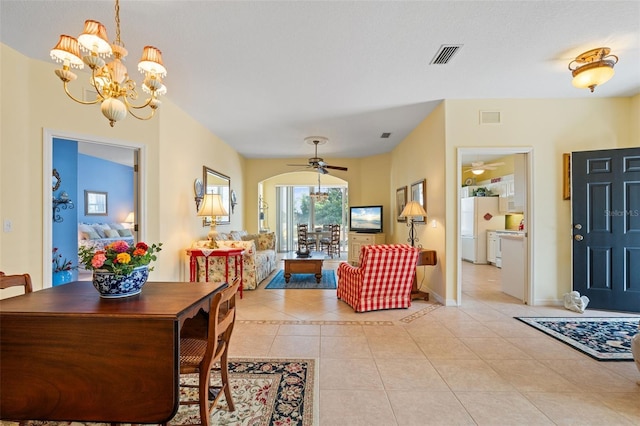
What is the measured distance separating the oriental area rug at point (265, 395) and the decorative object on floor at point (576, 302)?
3382mm

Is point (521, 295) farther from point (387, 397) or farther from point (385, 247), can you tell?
point (387, 397)

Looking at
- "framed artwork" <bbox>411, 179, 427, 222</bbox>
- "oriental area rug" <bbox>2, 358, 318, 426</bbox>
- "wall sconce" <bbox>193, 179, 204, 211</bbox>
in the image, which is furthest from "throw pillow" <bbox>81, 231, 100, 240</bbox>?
"framed artwork" <bbox>411, 179, 427, 222</bbox>

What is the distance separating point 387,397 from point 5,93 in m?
4.04

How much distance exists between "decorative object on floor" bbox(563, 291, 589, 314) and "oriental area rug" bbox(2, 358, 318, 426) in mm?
3382

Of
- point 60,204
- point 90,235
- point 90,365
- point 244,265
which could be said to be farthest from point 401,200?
point 90,235

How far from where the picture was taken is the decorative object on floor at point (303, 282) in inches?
189

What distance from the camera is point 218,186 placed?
5.52 m

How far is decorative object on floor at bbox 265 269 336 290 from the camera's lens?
15.7 feet

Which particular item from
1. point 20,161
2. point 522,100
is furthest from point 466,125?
point 20,161

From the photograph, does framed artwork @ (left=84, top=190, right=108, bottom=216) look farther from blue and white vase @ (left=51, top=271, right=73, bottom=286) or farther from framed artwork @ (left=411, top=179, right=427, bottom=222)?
framed artwork @ (left=411, top=179, right=427, bottom=222)

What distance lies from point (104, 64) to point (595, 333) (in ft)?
15.3

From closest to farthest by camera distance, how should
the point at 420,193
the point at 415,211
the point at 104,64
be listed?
1. the point at 104,64
2. the point at 415,211
3. the point at 420,193

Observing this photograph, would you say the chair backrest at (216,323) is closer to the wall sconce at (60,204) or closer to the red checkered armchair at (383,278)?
the red checkered armchair at (383,278)

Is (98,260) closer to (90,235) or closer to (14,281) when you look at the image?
(14,281)
